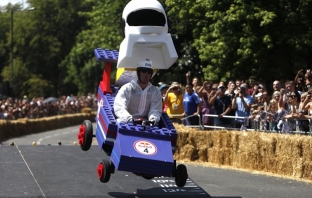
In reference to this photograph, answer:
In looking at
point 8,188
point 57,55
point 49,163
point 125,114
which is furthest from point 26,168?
point 57,55

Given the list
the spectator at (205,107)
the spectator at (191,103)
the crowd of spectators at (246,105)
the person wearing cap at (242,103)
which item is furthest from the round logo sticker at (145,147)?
the spectator at (205,107)

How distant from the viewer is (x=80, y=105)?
217ft

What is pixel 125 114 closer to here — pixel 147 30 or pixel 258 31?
pixel 147 30

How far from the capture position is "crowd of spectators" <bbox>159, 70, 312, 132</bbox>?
58.2 ft

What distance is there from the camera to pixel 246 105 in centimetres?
2022

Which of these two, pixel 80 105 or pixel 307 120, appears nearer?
pixel 307 120

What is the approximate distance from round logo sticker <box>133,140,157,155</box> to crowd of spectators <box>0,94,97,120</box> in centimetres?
3195

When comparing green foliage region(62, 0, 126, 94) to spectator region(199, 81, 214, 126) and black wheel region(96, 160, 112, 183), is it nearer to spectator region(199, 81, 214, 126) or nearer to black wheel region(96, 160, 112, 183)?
spectator region(199, 81, 214, 126)

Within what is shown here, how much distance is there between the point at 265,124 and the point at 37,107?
1372 inches

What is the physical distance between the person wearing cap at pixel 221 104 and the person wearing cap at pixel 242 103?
0.42 m

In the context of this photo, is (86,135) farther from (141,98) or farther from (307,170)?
(307,170)

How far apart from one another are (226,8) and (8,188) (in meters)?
20.3

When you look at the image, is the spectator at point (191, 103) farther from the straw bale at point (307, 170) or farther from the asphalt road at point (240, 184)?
the straw bale at point (307, 170)

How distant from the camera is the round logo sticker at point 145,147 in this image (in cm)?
1281
